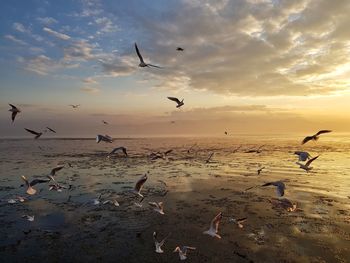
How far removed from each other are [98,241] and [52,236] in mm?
2090

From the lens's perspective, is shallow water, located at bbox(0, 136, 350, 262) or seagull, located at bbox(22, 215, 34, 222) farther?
seagull, located at bbox(22, 215, 34, 222)

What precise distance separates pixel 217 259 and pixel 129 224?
5060 mm

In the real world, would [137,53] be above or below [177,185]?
above

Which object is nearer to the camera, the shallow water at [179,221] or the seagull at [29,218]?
the shallow water at [179,221]

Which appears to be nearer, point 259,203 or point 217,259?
point 217,259

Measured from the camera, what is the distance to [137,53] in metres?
15.8

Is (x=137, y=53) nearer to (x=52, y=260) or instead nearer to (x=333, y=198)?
(x=52, y=260)

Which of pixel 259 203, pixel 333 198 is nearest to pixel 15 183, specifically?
pixel 259 203

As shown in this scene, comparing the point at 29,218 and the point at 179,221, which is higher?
the point at 179,221

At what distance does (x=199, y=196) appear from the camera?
2064 centimetres

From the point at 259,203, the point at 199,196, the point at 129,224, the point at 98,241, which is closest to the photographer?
the point at 98,241

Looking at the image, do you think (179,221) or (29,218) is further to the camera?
(29,218)

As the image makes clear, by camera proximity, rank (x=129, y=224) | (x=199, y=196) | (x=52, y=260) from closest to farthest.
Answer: (x=52, y=260) < (x=129, y=224) < (x=199, y=196)

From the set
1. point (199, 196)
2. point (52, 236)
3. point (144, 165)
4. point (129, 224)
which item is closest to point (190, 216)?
point (129, 224)
